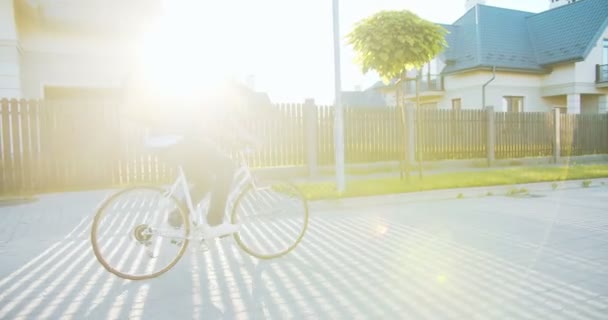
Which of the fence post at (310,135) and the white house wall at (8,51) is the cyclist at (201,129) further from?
the white house wall at (8,51)

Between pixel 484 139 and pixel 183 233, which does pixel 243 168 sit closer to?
pixel 183 233

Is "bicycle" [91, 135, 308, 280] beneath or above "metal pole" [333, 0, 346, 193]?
beneath

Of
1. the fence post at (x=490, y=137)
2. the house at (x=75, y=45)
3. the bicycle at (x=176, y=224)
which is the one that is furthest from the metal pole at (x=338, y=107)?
the fence post at (x=490, y=137)

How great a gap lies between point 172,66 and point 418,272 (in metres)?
2.75

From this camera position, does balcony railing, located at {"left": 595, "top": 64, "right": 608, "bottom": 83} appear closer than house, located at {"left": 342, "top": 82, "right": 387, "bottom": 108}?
Yes

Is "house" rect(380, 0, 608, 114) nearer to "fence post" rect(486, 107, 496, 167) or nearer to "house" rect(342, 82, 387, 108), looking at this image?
"fence post" rect(486, 107, 496, 167)

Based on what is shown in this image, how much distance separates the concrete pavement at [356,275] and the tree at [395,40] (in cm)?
378

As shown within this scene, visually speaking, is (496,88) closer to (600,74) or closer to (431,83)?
(431,83)

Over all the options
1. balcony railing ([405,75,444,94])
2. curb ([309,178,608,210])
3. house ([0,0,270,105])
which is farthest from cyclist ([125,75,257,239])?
balcony railing ([405,75,444,94])

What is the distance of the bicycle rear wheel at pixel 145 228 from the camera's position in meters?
3.37

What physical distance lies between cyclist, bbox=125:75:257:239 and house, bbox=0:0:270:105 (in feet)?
33.5

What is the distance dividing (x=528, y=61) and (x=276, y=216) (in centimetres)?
2664

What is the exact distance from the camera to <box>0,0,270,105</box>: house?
40.2ft

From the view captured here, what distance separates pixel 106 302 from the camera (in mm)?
3049
